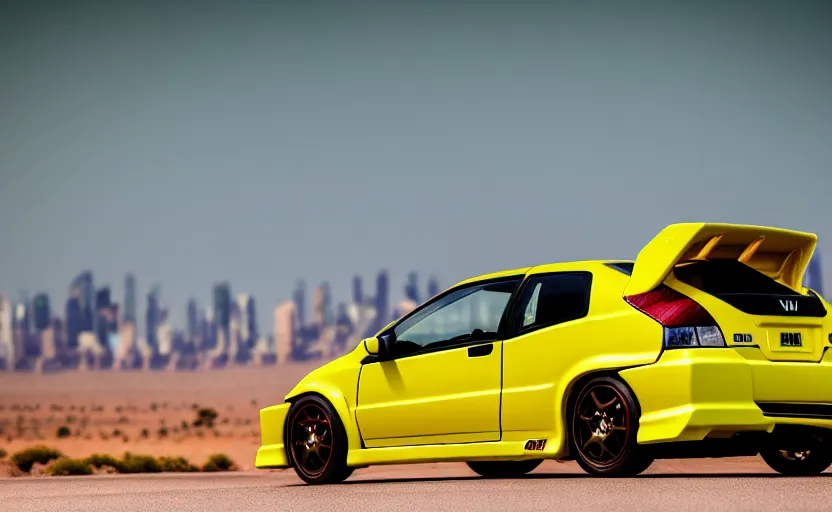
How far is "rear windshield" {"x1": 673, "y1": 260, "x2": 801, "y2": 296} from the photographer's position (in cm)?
960

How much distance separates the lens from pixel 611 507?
25.7 ft

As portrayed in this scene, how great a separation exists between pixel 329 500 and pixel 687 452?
251 cm

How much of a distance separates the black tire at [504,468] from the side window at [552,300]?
1.89 metres

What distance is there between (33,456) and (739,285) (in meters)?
33.4

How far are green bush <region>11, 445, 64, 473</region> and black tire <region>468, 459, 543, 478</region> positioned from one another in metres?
27.6

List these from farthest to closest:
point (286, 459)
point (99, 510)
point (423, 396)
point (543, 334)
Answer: point (286, 459) → point (423, 396) → point (543, 334) → point (99, 510)

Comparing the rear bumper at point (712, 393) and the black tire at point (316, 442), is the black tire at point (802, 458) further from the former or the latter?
the black tire at point (316, 442)

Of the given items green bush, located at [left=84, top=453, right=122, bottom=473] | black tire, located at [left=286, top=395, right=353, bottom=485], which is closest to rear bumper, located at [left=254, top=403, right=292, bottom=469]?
black tire, located at [left=286, top=395, right=353, bottom=485]

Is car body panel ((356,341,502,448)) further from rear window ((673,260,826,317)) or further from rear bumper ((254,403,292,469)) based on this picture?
rear window ((673,260,826,317))

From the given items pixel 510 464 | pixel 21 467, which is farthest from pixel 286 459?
pixel 21 467

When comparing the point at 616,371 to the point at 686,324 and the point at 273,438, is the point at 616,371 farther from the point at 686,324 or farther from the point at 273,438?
the point at 273,438

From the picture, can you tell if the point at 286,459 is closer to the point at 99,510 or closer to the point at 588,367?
the point at 99,510

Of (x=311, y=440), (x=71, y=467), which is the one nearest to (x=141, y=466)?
(x=71, y=467)

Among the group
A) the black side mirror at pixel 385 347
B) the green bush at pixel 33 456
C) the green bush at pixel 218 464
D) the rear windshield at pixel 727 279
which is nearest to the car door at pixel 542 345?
the rear windshield at pixel 727 279
